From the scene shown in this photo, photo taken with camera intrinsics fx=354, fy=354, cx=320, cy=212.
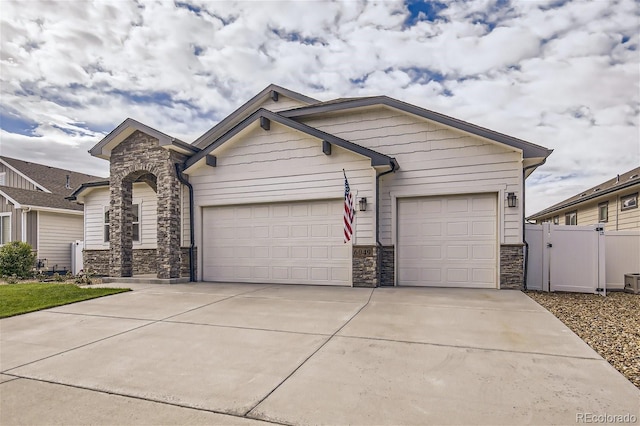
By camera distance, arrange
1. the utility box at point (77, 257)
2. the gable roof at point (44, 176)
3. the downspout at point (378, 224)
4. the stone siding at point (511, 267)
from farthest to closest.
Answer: the gable roof at point (44, 176)
the utility box at point (77, 257)
the downspout at point (378, 224)
the stone siding at point (511, 267)

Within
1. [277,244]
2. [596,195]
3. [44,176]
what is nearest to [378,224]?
[277,244]

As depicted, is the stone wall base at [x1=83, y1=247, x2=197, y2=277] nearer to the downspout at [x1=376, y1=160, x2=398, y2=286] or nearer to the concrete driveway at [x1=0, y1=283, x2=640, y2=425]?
the concrete driveway at [x1=0, y1=283, x2=640, y2=425]

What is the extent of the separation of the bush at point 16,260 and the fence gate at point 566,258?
1653cm

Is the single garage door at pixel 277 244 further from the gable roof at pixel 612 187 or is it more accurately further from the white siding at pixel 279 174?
the gable roof at pixel 612 187

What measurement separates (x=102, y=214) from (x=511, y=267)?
13934 millimetres

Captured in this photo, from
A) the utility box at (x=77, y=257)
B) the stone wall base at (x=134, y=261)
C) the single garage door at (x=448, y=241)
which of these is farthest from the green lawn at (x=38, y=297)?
the single garage door at (x=448, y=241)

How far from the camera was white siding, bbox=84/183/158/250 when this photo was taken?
511 inches

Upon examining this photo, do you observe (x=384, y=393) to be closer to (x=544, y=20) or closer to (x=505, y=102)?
(x=544, y=20)

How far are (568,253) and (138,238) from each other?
13.6 meters

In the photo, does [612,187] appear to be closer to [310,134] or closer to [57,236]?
[310,134]

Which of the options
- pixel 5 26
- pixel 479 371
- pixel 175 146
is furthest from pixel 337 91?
pixel 479 371

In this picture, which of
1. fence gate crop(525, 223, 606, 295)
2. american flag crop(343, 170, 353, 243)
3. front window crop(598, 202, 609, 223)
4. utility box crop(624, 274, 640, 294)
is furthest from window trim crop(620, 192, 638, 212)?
american flag crop(343, 170, 353, 243)

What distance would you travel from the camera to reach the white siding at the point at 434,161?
28.6ft

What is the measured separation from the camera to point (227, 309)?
659 cm
